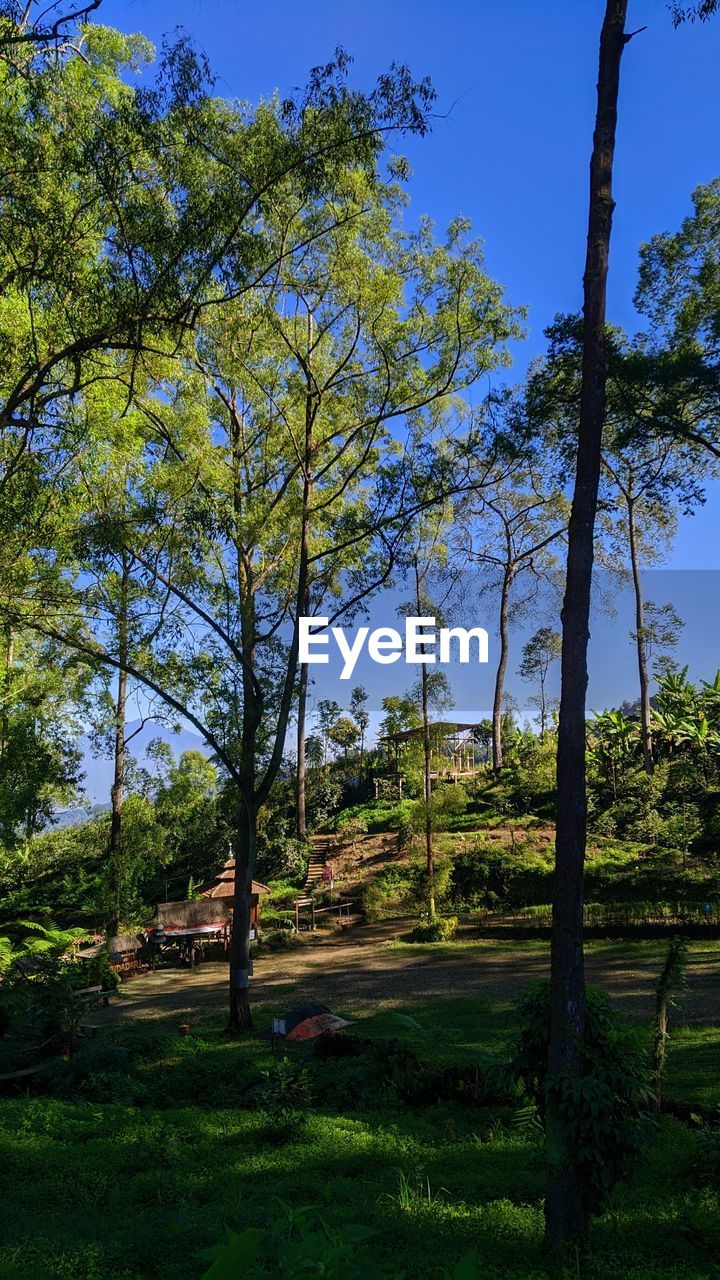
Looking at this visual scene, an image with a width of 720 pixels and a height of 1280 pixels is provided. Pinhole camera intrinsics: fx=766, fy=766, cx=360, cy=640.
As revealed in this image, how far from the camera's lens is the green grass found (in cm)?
513

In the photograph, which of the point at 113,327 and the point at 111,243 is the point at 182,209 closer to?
the point at 111,243

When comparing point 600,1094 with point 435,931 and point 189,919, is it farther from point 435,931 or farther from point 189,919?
point 189,919

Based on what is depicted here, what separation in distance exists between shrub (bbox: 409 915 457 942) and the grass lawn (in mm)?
10365

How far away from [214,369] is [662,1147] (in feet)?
47.9

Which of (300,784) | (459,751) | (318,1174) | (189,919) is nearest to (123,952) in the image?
(189,919)

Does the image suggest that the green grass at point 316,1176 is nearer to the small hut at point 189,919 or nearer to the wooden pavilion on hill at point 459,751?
the small hut at point 189,919

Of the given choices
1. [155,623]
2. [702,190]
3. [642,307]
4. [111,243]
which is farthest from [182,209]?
[702,190]

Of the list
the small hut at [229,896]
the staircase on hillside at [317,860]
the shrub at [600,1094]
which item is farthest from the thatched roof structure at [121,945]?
the shrub at [600,1094]

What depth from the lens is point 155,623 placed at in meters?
Answer: 14.2

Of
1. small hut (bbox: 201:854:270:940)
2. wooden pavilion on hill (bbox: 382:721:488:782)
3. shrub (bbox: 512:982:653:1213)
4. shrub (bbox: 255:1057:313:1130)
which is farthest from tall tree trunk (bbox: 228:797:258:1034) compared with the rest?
wooden pavilion on hill (bbox: 382:721:488:782)

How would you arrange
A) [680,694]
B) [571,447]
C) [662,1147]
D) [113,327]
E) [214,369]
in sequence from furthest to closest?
[680,694]
[214,369]
[571,447]
[113,327]
[662,1147]

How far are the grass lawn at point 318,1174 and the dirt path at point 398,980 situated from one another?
10.6ft

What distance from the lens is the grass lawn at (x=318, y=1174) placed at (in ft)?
16.8

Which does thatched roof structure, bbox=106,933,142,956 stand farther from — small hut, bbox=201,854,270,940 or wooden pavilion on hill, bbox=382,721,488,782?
wooden pavilion on hill, bbox=382,721,488,782
